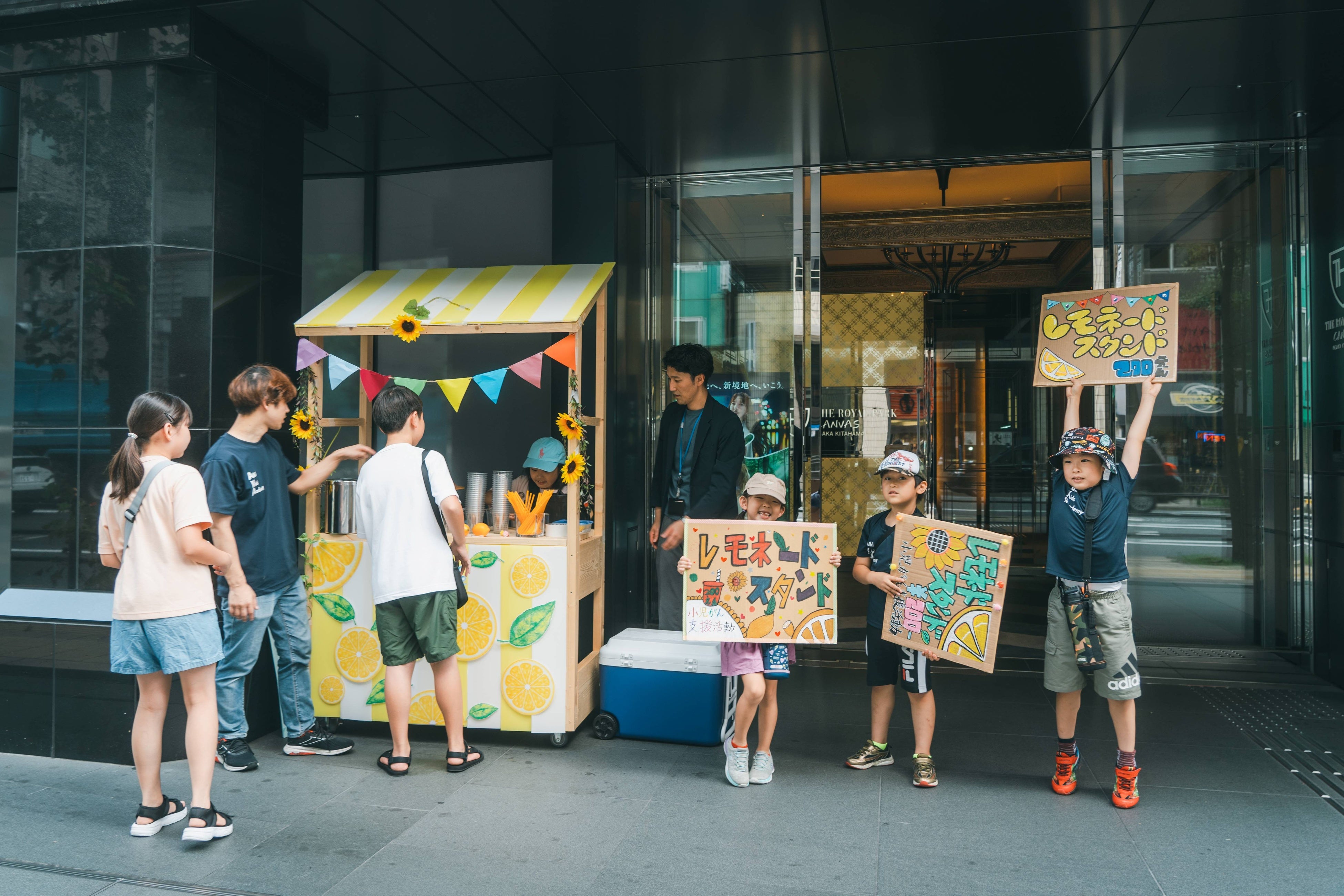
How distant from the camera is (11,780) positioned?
4000mm

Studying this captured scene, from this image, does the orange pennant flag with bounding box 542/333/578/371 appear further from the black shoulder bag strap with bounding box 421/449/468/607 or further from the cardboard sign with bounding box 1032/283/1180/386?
the cardboard sign with bounding box 1032/283/1180/386

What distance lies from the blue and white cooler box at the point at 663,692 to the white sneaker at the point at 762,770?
1.17ft

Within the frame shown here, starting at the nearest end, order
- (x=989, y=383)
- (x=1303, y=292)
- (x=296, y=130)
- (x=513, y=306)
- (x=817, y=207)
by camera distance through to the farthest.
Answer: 1. (x=513, y=306)
2. (x=296, y=130)
3. (x=1303, y=292)
4. (x=817, y=207)
5. (x=989, y=383)

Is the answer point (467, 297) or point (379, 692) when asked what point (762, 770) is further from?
point (467, 297)

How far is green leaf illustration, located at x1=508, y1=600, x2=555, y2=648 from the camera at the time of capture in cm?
444

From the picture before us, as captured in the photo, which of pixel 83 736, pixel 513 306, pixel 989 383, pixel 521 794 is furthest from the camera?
pixel 989 383

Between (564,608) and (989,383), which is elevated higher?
(989,383)

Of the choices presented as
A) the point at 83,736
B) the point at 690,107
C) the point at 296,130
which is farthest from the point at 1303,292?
the point at 83,736

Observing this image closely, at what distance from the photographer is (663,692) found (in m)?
4.50

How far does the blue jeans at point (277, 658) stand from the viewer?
4.10 m

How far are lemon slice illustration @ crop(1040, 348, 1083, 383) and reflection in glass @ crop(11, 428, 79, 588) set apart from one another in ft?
15.4

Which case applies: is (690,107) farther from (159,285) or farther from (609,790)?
(609,790)

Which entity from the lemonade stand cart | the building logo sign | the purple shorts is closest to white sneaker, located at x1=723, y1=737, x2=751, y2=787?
the purple shorts

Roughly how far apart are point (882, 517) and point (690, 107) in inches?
106
